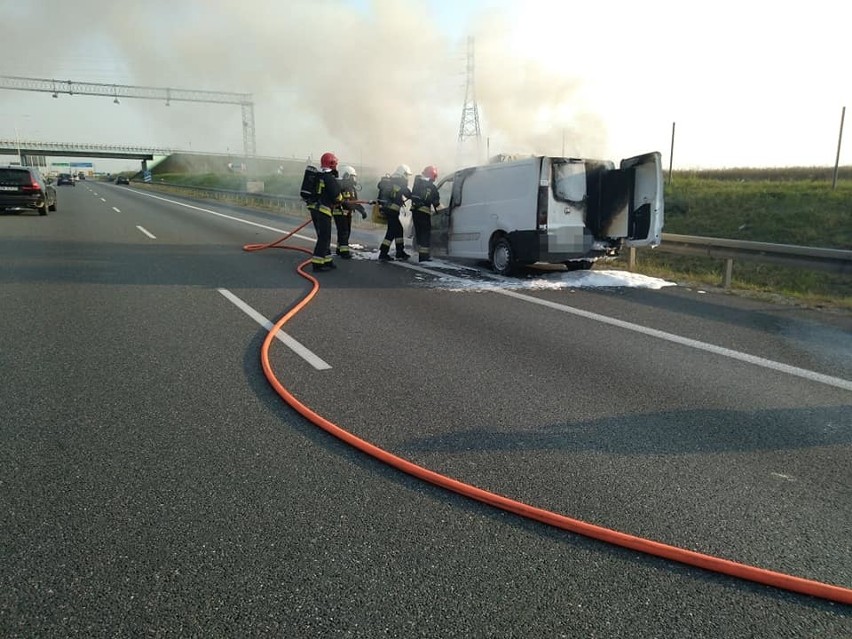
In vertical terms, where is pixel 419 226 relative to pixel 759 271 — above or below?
above

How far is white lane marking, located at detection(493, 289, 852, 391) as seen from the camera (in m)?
4.47

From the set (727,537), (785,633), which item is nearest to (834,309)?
(727,537)

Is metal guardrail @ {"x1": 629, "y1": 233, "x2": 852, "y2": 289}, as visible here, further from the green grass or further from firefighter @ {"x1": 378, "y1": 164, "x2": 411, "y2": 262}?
firefighter @ {"x1": 378, "y1": 164, "x2": 411, "y2": 262}

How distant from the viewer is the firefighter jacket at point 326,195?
9289mm

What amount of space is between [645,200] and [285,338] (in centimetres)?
581

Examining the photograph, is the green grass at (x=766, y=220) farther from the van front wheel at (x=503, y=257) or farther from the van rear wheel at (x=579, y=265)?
the van front wheel at (x=503, y=257)

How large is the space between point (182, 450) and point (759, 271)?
581 inches

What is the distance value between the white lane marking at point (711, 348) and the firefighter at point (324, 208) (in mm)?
3437

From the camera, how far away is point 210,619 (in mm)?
1987

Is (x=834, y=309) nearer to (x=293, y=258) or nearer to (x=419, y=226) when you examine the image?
(x=419, y=226)

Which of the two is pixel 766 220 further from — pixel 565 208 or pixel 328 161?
pixel 328 161

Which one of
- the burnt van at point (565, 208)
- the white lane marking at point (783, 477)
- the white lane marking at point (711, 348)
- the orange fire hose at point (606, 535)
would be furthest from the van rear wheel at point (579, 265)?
the orange fire hose at point (606, 535)

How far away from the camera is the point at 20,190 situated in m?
17.9

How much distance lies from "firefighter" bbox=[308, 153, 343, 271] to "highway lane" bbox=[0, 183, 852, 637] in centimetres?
341
